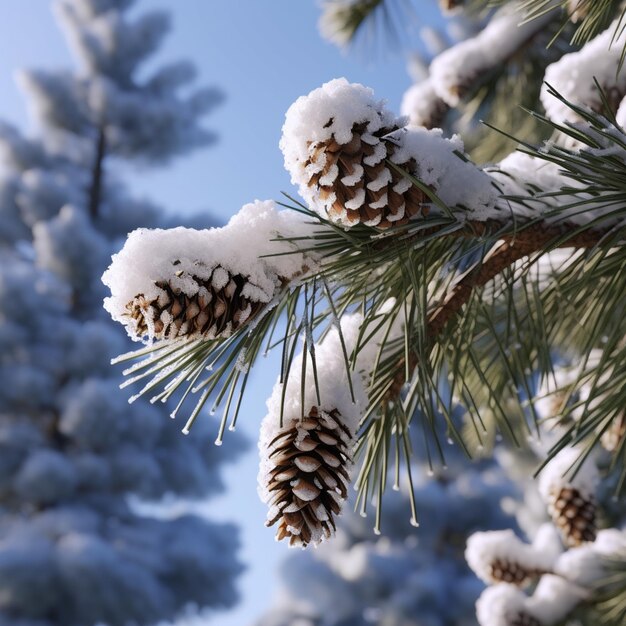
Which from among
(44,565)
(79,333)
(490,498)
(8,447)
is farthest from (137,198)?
(490,498)

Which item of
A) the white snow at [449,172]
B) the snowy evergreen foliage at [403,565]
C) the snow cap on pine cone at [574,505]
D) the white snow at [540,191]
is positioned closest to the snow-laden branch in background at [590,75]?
the white snow at [540,191]

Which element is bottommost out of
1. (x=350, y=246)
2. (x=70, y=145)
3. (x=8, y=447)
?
(x=350, y=246)

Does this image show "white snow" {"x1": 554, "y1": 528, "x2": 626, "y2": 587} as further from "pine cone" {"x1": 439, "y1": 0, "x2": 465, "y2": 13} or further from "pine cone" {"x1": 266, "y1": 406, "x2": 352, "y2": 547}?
"pine cone" {"x1": 439, "y1": 0, "x2": 465, "y2": 13}

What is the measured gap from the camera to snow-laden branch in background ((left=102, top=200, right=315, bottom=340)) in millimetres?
385

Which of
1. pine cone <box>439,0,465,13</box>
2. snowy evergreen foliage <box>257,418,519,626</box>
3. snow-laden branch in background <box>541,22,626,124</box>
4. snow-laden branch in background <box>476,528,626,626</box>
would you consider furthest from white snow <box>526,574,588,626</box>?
snowy evergreen foliage <box>257,418,519,626</box>

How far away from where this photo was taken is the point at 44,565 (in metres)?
4.05

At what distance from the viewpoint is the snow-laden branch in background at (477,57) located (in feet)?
4.25

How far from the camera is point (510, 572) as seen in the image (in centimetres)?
120

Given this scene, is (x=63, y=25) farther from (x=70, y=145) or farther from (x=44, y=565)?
(x=44, y=565)

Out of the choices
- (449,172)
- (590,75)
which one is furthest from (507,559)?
(449,172)

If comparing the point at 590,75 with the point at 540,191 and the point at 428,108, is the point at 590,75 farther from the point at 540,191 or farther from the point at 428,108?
the point at 428,108

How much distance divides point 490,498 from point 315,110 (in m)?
5.66

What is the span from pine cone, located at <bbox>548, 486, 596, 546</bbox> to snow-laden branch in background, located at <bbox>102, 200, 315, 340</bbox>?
810 mm

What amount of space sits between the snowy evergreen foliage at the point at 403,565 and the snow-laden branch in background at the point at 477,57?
3.80 meters
